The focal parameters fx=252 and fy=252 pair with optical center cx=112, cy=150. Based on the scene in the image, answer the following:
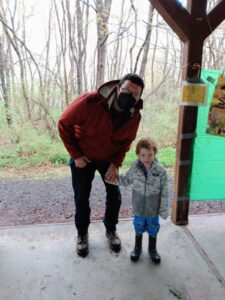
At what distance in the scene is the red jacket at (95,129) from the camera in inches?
67.2

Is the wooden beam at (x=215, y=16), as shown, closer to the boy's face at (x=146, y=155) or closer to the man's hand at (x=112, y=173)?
the boy's face at (x=146, y=155)

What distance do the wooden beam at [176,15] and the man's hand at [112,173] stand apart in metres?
1.16

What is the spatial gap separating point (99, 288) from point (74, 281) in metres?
0.18

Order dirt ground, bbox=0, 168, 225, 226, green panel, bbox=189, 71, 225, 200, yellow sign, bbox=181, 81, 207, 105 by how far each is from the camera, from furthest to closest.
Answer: dirt ground, bbox=0, 168, 225, 226
green panel, bbox=189, 71, 225, 200
yellow sign, bbox=181, 81, 207, 105

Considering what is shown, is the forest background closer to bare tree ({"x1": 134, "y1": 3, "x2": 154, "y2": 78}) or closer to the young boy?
bare tree ({"x1": 134, "y1": 3, "x2": 154, "y2": 78})

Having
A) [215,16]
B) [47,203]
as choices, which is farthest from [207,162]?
[47,203]

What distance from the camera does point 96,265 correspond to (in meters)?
1.87

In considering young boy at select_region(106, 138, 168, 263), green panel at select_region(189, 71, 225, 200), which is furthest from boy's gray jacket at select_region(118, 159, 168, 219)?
green panel at select_region(189, 71, 225, 200)

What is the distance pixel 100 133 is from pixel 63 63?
4344 millimetres

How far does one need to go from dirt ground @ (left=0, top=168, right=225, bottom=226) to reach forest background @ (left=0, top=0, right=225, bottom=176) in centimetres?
113

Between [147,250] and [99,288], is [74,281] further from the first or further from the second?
[147,250]

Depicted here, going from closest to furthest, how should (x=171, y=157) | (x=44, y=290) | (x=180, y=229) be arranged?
1. (x=44, y=290)
2. (x=180, y=229)
3. (x=171, y=157)

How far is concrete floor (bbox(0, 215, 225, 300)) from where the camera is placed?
1.63 m

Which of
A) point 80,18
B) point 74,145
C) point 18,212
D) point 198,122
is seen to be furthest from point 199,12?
point 80,18
